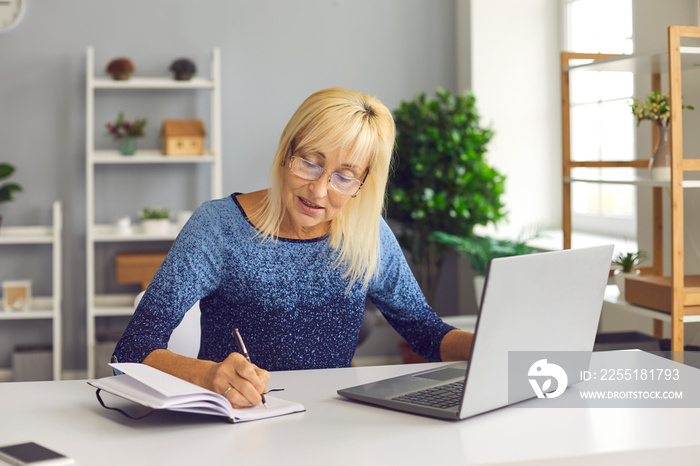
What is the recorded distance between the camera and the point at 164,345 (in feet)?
5.00

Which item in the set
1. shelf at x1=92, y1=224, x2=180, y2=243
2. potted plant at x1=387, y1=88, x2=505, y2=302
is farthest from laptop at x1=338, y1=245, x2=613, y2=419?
shelf at x1=92, y1=224, x2=180, y2=243

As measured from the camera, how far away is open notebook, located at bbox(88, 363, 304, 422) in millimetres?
1138

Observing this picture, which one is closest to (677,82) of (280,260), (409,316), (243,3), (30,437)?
(409,316)

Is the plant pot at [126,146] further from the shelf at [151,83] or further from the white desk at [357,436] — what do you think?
the white desk at [357,436]

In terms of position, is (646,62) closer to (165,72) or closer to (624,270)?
(624,270)

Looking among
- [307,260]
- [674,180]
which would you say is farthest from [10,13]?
[674,180]

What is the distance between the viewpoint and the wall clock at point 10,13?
395 centimetres

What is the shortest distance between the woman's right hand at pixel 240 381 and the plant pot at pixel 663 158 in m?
1.70

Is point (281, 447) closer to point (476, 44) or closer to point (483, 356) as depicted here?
point (483, 356)

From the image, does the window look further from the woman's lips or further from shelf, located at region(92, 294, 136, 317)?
shelf, located at region(92, 294, 136, 317)

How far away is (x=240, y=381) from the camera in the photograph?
1243mm

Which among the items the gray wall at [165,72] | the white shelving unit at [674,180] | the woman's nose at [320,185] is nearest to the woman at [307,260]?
the woman's nose at [320,185]

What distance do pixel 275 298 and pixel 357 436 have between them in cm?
65

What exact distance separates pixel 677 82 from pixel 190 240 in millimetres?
1500
